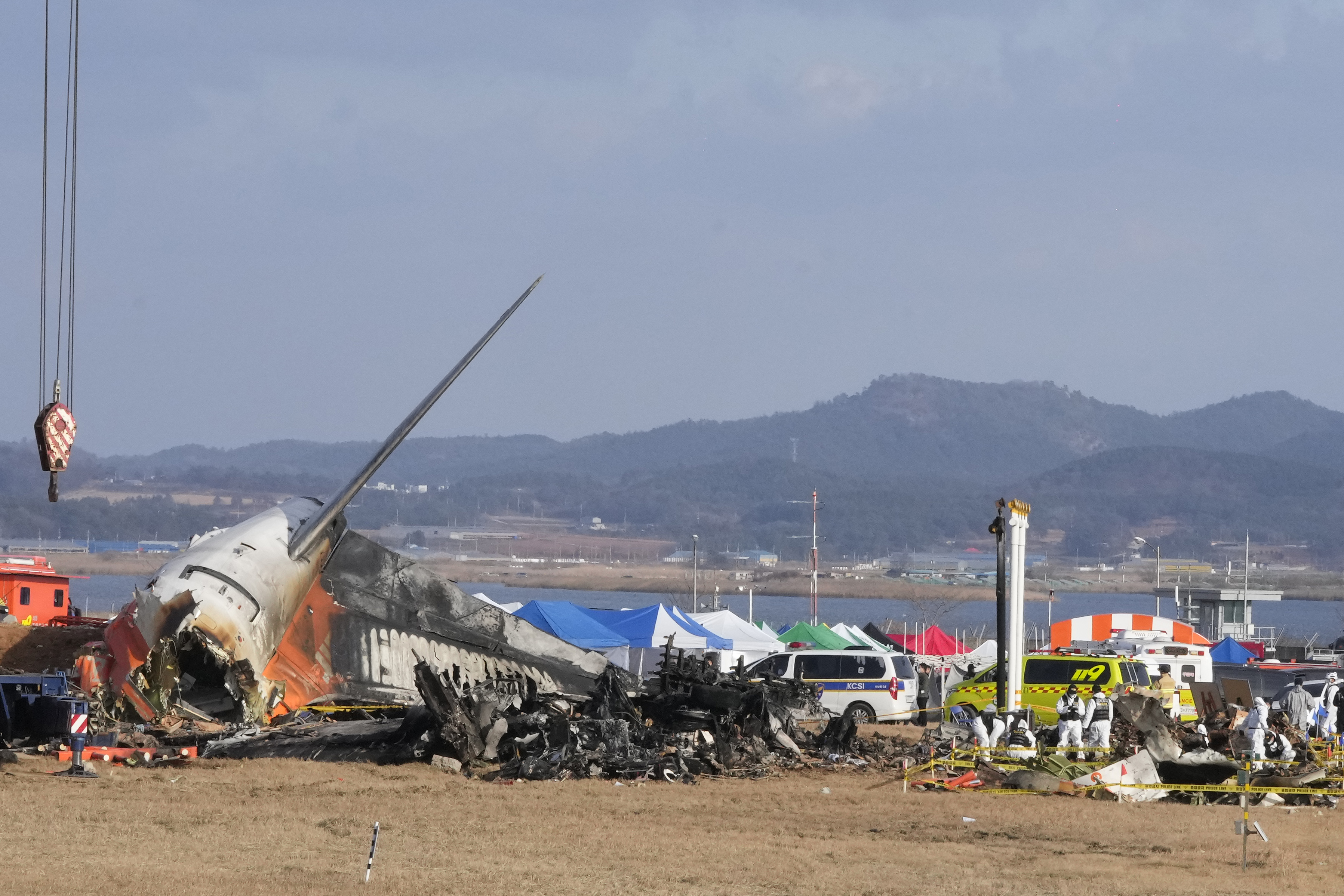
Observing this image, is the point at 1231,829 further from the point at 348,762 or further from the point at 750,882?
the point at 348,762

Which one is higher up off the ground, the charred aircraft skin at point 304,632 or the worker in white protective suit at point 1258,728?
the charred aircraft skin at point 304,632

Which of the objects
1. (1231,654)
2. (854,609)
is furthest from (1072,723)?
(854,609)

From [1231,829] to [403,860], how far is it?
370 inches

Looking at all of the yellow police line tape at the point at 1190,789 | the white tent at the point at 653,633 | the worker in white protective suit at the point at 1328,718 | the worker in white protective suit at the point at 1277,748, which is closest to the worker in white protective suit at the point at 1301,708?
the worker in white protective suit at the point at 1328,718

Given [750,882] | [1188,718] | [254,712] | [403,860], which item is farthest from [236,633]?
[1188,718]

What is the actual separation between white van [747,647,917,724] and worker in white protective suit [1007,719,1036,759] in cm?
908

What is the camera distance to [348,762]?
21.2m

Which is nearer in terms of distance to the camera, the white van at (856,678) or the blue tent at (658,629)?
the white van at (856,678)

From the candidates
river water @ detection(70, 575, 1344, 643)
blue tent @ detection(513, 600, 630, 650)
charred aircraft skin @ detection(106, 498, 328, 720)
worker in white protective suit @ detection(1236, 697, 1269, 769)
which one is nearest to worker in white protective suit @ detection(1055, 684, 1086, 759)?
worker in white protective suit @ detection(1236, 697, 1269, 769)

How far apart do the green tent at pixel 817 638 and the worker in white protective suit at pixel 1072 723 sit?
831 inches

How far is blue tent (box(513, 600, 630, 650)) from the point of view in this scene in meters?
40.7

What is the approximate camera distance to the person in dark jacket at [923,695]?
111ft

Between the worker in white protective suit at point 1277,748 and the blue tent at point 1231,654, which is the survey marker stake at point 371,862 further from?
the blue tent at point 1231,654

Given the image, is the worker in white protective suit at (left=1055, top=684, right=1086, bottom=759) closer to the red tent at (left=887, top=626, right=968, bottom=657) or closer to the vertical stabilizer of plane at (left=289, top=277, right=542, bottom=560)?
the vertical stabilizer of plane at (left=289, top=277, right=542, bottom=560)
